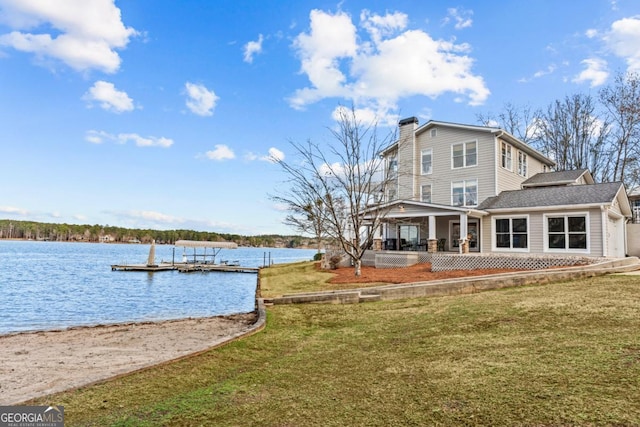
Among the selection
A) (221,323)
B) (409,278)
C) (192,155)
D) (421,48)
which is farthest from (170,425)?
(192,155)

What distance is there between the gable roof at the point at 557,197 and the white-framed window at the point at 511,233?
0.73 m

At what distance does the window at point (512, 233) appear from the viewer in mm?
18844

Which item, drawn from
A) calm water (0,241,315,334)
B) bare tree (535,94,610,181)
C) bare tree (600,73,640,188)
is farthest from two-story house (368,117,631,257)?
calm water (0,241,315,334)

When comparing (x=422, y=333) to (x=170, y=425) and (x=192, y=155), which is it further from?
(x=192, y=155)

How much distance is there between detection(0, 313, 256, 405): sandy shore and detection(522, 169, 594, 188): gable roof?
67.6ft

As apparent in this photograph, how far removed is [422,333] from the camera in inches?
254

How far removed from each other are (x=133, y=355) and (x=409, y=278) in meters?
10.9

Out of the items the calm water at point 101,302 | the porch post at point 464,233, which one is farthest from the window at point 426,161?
the calm water at point 101,302

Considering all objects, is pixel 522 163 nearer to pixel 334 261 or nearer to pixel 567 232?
pixel 567 232

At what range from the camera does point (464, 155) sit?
73.3 ft

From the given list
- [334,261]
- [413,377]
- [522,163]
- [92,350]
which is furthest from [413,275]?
[522,163]

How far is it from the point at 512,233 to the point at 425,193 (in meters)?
6.08

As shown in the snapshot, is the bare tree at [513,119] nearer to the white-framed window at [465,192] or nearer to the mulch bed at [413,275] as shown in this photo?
the white-framed window at [465,192]

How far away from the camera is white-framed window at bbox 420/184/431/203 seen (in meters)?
23.7
